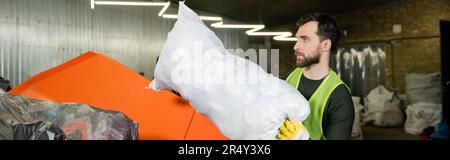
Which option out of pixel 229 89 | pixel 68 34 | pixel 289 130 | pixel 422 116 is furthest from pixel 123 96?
pixel 422 116

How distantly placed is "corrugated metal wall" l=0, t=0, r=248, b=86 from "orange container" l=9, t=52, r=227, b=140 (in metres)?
4.46

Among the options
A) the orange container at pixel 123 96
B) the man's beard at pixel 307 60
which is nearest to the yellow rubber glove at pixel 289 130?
the orange container at pixel 123 96

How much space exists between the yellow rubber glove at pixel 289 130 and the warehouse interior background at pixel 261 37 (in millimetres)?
4976

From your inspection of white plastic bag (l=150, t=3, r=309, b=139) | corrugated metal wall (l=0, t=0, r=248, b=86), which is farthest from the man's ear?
corrugated metal wall (l=0, t=0, r=248, b=86)

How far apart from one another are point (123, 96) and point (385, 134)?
6.58m

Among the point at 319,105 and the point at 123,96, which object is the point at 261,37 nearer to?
the point at 319,105

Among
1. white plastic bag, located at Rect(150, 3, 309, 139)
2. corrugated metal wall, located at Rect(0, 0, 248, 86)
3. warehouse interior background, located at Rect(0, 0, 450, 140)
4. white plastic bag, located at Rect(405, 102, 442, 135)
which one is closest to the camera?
white plastic bag, located at Rect(150, 3, 309, 139)

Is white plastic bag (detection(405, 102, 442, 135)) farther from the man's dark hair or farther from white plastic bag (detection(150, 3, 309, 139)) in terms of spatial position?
white plastic bag (detection(150, 3, 309, 139))

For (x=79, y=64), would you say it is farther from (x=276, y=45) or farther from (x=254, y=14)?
(x=276, y=45)

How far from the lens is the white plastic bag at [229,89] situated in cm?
94

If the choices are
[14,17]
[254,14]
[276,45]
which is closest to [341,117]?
[14,17]

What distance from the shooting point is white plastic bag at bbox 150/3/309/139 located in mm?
944

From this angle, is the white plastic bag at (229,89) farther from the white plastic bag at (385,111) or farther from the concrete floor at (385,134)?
the white plastic bag at (385,111)

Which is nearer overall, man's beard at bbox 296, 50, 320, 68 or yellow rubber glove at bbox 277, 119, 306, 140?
yellow rubber glove at bbox 277, 119, 306, 140
